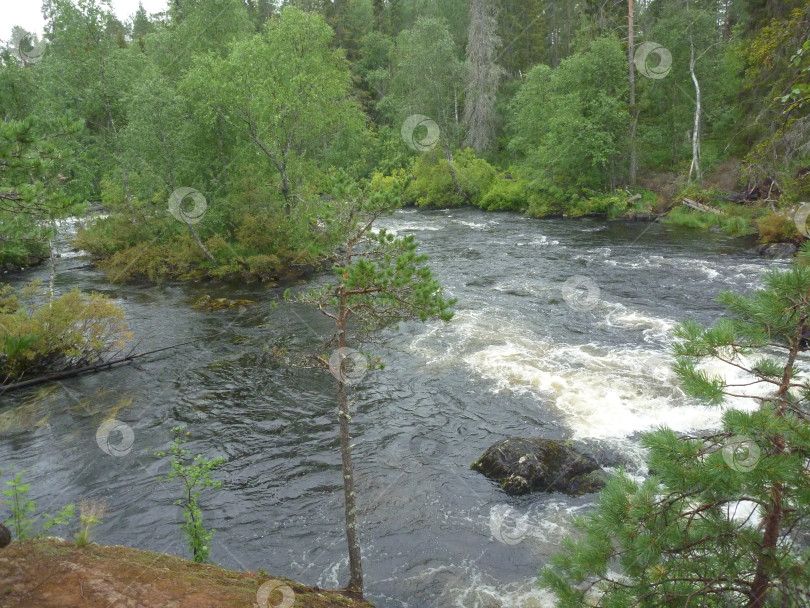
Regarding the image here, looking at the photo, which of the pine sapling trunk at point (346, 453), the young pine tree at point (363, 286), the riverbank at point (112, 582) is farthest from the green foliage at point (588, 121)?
the riverbank at point (112, 582)

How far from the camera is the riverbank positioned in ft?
17.7

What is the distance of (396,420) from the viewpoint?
13594 millimetres

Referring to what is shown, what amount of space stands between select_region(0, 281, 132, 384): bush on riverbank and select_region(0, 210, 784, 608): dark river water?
2.83ft

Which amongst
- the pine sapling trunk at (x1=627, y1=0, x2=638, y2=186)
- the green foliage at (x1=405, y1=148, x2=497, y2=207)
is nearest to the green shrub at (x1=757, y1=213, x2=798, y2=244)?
the pine sapling trunk at (x1=627, y1=0, x2=638, y2=186)

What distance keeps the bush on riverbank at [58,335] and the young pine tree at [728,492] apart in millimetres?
15626

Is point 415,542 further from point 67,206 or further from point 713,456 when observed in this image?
point 67,206

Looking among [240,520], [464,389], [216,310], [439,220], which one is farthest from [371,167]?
[240,520]

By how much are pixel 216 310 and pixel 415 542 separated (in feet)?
49.2

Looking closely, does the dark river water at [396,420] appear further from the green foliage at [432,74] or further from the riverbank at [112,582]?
the green foliage at [432,74]

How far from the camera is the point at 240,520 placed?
33.6 feet

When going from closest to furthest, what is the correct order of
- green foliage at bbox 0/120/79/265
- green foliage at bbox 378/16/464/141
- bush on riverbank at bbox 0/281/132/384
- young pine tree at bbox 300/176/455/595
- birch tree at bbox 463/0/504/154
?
green foliage at bbox 0/120/79/265, young pine tree at bbox 300/176/455/595, bush on riverbank at bbox 0/281/132/384, birch tree at bbox 463/0/504/154, green foliage at bbox 378/16/464/141

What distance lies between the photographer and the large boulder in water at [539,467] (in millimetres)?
10727

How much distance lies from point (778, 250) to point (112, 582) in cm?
2664

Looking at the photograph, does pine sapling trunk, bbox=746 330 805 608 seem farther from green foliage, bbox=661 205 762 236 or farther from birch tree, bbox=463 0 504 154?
birch tree, bbox=463 0 504 154
